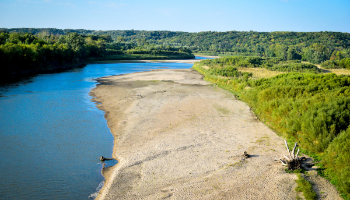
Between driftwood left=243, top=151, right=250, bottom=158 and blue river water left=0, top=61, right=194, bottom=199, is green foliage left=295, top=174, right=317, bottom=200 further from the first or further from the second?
blue river water left=0, top=61, right=194, bottom=199

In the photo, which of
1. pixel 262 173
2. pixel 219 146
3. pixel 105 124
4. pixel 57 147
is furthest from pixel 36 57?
pixel 262 173

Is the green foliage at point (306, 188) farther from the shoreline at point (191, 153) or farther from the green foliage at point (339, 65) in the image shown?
the green foliage at point (339, 65)

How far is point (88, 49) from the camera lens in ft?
309

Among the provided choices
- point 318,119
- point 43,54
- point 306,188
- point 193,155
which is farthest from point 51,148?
point 43,54

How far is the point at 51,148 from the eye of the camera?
14375mm

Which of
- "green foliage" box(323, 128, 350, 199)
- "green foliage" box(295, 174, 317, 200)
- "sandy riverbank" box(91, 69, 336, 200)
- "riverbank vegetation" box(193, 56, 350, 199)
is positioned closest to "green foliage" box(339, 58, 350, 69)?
"riverbank vegetation" box(193, 56, 350, 199)

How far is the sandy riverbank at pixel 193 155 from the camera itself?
1005 cm

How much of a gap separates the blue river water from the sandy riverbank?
989 millimetres

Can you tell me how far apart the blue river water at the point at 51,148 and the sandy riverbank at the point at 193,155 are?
99 cm

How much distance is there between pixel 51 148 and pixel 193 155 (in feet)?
25.3

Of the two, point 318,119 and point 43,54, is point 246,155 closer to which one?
point 318,119

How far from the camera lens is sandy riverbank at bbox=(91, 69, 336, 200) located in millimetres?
10047

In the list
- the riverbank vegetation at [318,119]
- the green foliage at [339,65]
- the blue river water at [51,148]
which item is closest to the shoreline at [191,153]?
the blue river water at [51,148]

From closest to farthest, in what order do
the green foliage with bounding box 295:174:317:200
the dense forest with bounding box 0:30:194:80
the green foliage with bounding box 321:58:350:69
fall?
the green foliage with bounding box 295:174:317:200
the dense forest with bounding box 0:30:194:80
the green foliage with bounding box 321:58:350:69
